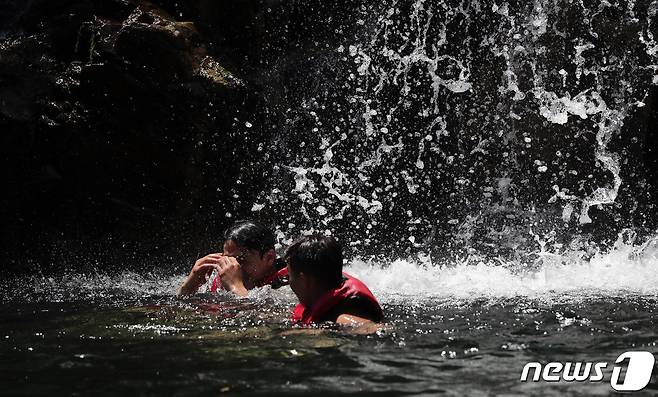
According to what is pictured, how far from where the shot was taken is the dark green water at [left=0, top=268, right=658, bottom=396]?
11.9 feet

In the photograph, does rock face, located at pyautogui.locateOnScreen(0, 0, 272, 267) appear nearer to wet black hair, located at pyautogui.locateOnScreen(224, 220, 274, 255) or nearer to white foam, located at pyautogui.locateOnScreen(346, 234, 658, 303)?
white foam, located at pyautogui.locateOnScreen(346, 234, 658, 303)

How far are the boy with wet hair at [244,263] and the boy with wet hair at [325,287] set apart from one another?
1.49 metres

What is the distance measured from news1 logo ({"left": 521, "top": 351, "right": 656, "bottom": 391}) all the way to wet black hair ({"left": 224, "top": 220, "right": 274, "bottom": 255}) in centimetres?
320

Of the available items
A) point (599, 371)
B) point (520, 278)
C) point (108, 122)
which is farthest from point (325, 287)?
point (108, 122)

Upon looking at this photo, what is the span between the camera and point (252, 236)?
666 centimetres

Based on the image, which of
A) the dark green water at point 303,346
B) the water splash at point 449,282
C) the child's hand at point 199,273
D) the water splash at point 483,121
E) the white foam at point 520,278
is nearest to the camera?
the dark green water at point 303,346

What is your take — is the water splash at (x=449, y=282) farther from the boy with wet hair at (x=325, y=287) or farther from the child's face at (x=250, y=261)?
the boy with wet hair at (x=325, y=287)

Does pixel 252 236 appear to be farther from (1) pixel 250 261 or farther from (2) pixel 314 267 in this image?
(2) pixel 314 267

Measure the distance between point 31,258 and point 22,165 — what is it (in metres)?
1.28

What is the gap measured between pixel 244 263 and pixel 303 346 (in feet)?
8.10

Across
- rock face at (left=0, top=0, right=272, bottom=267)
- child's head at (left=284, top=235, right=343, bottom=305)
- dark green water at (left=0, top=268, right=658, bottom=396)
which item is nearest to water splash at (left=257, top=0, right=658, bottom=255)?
rock face at (left=0, top=0, right=272, bottom=267)

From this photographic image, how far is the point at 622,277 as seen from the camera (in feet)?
26.9

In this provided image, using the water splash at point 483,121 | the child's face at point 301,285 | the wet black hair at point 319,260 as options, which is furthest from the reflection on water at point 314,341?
the water splash at point 483,121

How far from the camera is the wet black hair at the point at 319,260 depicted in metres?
5.09
